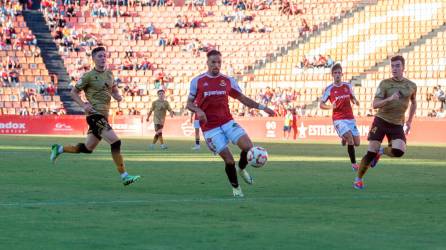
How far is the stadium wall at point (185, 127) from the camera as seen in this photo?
166 feet

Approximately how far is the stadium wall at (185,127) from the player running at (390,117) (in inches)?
1258

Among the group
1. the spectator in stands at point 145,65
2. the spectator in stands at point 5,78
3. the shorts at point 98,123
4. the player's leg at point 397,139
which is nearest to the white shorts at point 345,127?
the player's leg at point 397,139

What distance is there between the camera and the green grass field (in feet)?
34.3

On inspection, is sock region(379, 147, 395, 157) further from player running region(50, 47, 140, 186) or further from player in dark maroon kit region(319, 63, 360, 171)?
player in dark maroon kit region(319, 63, 360, 171)

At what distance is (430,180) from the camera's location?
2027 centimetres

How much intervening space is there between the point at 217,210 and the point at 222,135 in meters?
2.79

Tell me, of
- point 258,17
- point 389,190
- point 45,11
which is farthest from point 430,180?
point 45,11

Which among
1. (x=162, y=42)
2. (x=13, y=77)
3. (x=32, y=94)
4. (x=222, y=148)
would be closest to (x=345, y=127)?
(x=222, y=148)

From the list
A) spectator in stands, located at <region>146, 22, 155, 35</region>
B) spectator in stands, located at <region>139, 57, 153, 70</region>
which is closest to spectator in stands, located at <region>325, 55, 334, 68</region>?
spectator in stands, located at <region>139, 57, 153, 70</region>

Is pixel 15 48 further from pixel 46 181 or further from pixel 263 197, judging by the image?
pixel 263 197

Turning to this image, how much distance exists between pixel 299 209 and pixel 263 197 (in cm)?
204

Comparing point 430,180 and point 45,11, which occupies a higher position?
point 45,11

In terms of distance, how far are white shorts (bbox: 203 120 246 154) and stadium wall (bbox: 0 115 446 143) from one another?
3468cm

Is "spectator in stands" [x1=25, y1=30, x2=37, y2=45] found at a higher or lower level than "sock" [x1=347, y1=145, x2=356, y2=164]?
higher
